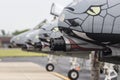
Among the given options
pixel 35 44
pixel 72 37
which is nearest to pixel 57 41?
pixel 72 37

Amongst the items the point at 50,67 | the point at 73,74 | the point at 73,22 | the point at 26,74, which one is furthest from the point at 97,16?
the point at 50,67

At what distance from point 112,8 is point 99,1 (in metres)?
0.23

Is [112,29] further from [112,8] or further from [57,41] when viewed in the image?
[57,41]

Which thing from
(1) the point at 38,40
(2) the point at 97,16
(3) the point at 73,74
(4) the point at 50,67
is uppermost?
(1) the point at 38,40

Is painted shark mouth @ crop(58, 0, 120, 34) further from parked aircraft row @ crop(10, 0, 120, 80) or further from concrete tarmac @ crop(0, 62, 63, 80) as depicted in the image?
concrete tarmac @ crop(0, 62, 63, 80)

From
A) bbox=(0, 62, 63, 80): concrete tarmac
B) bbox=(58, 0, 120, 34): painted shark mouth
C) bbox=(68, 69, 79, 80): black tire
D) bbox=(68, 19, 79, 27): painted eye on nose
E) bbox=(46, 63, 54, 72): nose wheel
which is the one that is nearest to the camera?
bbox=(58, 0, 120, 34): painted shark mouth

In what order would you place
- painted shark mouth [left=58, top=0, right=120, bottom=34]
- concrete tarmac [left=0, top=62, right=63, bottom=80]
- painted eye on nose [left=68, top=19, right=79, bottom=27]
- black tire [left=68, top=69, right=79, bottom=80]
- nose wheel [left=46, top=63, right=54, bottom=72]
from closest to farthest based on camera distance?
painted shark mouth [left=58, top=0, right=120, bottom=34], painted eye on nose [left=68, top=19, right=79, bottom=27], black tire [left=68, top=69, right=79, bottom=80], concrete tarmac [left=0, top=62, right=63, bottom=80], nose wheel [left=46, top=63, right=54, bottom=72]

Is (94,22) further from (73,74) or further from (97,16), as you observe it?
(73,74)

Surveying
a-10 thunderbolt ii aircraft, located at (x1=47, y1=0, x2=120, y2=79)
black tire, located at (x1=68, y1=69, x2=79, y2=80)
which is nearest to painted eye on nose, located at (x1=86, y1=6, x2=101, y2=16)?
a-10 thunderbolt ii aircraft, located at (x1=47, y1=0, x2=120, y2=79)

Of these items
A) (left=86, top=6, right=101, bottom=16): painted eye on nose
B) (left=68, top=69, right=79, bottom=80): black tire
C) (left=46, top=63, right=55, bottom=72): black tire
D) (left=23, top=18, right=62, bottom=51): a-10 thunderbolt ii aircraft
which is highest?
(left=23, top=18, right=62, bottom=51): a-10 thunderbolt ii aircraft

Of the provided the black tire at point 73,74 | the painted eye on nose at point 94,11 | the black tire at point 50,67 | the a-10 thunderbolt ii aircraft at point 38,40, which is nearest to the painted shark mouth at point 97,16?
the painted eye on nose at point 94,11

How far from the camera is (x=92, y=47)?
8.70 m

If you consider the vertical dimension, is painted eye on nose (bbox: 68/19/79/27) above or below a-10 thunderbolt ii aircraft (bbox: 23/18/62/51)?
below

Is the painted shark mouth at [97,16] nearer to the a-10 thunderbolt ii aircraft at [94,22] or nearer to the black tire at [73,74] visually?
the a-10 thunderbolt ii aircraft at [94,22]
